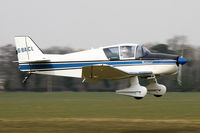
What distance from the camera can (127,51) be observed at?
56.8 feet

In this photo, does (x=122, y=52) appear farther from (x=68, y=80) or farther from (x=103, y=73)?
(x=68, y=80)

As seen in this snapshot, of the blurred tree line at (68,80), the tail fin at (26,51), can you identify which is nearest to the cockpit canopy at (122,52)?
the tail fin at (26,51)

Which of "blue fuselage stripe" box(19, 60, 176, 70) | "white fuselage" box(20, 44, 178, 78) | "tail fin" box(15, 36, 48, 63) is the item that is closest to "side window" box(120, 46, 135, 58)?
"white fuselage" box(20, 44, 178, 78)

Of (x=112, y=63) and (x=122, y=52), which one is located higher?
(x=122, y=52)

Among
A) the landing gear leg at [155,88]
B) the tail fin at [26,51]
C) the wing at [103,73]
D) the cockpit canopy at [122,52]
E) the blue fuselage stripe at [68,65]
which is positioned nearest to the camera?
the wing at [103,73]

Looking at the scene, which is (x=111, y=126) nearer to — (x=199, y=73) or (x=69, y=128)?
(x=69, y=128)

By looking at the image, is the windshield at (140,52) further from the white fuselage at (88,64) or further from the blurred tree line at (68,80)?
the blurred tree line at (68,80)

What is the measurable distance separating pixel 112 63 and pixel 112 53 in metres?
0.43

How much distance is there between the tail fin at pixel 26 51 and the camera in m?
18.1

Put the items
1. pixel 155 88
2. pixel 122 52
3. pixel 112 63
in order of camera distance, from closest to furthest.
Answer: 1. pixel 122 52
2. pixel 112 63
3. pixel 155 88

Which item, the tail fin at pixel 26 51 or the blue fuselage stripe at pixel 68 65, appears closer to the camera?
the blue fuselage stripe at pixel 68 65

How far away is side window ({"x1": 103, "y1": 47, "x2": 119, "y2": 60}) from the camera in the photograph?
680 inches

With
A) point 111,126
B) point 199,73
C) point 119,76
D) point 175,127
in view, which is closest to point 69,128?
point 111,126

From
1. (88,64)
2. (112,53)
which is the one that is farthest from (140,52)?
(88,64)
